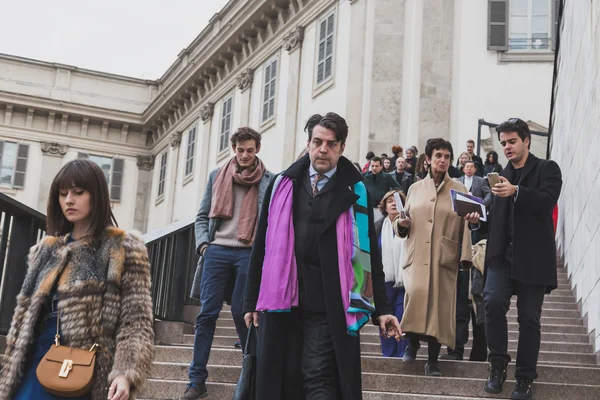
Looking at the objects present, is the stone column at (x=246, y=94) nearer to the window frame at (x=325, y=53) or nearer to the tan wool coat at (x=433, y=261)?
the window frame at (x=325, y=53)

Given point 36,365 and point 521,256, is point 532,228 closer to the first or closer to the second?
point 521,256

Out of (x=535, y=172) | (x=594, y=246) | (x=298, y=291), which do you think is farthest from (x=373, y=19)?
(x=298, y=291)

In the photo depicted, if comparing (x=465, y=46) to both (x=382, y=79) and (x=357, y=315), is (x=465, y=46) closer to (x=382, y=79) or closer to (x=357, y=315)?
(x=382, y=79)

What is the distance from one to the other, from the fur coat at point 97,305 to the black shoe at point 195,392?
2883 mm

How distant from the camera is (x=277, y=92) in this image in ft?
82.6

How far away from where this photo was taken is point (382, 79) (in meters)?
20.1

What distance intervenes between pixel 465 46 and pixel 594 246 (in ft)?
39.0

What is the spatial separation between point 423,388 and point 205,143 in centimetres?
2493

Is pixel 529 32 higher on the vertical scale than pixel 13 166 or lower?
higher

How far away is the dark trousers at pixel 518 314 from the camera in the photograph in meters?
6.14

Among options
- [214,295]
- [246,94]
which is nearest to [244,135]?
[214,295]

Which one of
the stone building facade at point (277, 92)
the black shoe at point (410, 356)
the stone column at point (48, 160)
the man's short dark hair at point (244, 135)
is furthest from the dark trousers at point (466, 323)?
the stone column at point (48, 160)

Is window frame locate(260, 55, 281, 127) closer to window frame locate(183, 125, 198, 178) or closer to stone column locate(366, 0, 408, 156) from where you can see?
stone column locate(366, 0, 408, 156)

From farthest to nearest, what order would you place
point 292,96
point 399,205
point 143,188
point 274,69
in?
point 143,188 < point 274,69 < point 292,96 < point 399,205
